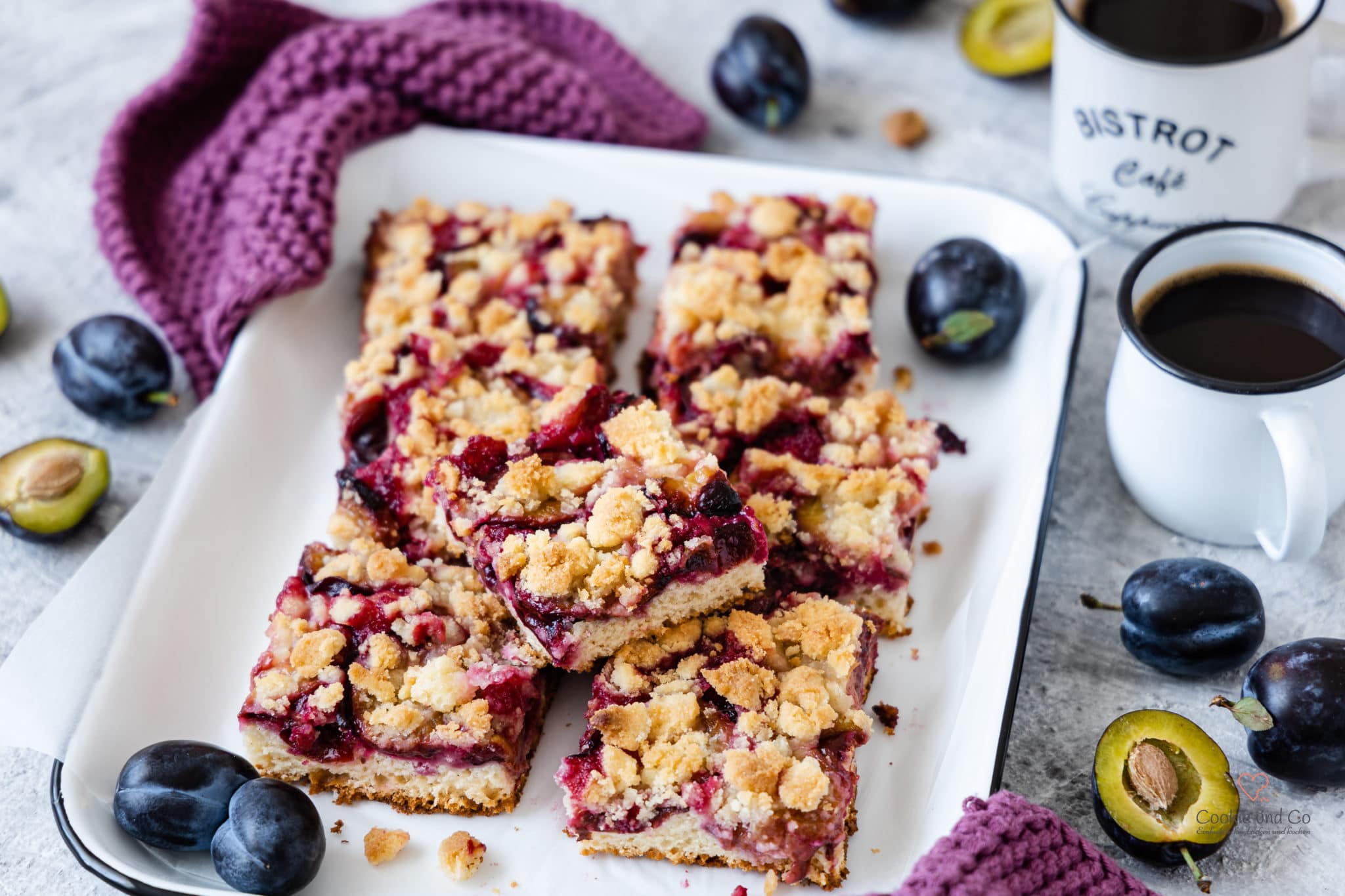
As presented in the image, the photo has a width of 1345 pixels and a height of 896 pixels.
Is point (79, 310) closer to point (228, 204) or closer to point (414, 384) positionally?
point (228, 204)

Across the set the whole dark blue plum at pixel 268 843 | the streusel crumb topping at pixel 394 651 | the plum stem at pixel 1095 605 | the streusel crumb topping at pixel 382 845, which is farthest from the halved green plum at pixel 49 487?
the plum stem at pixel 1095 605

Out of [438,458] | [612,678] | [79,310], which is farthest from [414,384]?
[79,310]

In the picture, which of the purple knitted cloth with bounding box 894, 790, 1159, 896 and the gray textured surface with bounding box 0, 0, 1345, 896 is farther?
the gray textured surface with bounding box 0, 0, 1345, 896

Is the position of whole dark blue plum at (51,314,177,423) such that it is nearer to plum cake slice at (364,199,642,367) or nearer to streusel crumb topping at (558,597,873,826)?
plum cake slice at (364,199,642,367)

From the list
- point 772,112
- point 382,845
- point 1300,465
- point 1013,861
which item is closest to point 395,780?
point 382,845

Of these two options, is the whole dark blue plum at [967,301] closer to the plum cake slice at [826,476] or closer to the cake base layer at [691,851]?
the plum cake slice at [826,476]

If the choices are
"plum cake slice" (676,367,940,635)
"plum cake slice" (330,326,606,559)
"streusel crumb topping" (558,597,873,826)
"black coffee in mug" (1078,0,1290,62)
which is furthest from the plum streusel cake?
"black coffee in mug" (1078,0,1290,62)
